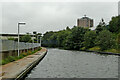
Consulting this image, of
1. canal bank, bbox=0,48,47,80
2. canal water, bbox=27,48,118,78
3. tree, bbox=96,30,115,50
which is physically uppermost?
tree, bbox=96,30,115,50

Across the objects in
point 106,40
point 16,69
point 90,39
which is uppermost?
point 90,39

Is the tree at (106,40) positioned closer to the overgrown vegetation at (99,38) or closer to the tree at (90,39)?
the overgrown vegetation at (99,38)

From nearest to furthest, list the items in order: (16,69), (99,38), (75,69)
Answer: (16,69), (75,69), (99,38)

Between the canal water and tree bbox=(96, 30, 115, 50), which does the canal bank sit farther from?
tree bbox=(96, 30, 115, 50)

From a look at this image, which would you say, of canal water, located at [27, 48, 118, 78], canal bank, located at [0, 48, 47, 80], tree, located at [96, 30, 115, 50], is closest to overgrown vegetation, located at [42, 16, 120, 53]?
tree, located at [96, 30, 115, 50]

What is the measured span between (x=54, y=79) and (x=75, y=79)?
50.5 inches

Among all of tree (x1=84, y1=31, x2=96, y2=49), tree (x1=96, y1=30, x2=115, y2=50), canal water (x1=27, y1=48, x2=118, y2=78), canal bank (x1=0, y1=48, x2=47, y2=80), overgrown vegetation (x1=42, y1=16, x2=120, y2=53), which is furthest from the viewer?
tree (x1=84, y1=31, x2=96, y2=49)

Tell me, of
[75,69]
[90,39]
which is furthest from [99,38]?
[75,69]

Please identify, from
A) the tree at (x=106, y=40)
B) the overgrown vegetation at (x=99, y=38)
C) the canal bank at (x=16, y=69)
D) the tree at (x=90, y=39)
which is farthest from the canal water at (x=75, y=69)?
the tree at (x=90, y=39)

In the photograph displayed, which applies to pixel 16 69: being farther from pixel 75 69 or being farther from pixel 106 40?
pixel 106 40

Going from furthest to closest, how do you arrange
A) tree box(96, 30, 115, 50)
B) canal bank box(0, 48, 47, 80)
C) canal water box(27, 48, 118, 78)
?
tree box(96, 30, 115, 50) < canal water box(27, 48, 118, 78) < canal bank box(0, 48, 47, 80)

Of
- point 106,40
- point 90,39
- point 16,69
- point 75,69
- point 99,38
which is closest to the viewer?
point 16,69

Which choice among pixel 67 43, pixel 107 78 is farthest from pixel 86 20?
pixel 107 78

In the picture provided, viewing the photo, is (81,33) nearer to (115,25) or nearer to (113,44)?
(115,25)
